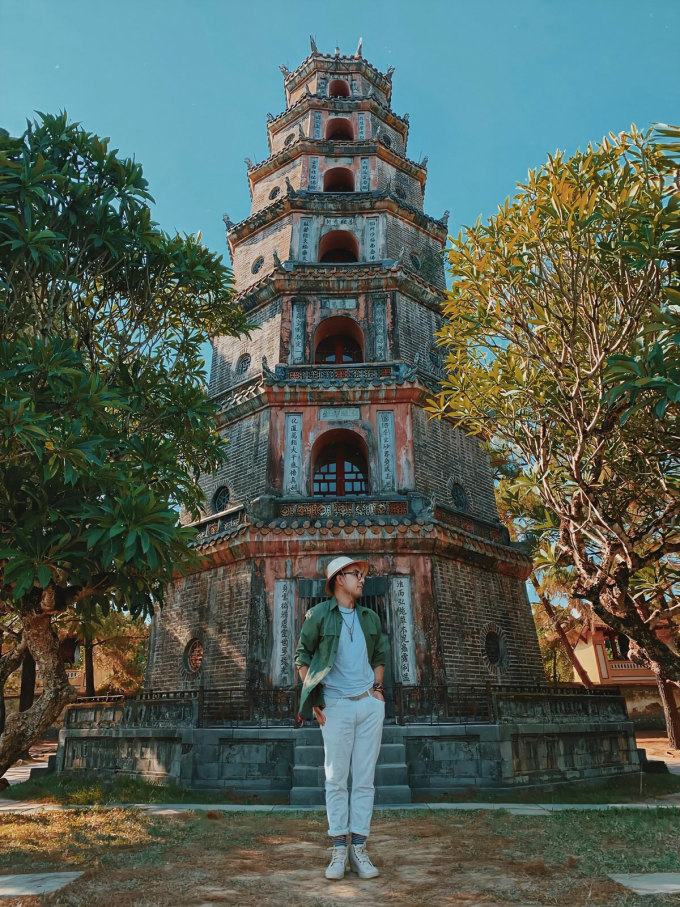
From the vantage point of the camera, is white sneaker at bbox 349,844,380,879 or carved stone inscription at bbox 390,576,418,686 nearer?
white sneaker at bbox 349,844,380,879

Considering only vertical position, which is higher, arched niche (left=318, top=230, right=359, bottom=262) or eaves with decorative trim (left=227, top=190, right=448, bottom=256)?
eaves with decorative trim (left=227, top=190, right=448, bottom=256)

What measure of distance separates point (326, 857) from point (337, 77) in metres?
25.2

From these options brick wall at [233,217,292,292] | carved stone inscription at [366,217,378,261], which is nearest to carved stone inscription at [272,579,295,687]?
brick wall at [233,217,292,292]

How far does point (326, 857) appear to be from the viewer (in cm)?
516

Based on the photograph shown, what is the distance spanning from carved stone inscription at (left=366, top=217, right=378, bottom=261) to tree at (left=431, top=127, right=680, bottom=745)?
23.7 ft

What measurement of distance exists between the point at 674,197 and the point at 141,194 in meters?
8.10

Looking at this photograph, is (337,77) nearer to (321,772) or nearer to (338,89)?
(338,89)

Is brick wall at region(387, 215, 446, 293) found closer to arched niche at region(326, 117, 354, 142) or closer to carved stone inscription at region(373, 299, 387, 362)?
carved stone inscription at region(373, 299, 387, 362)

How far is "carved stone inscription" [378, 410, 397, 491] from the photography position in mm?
14992

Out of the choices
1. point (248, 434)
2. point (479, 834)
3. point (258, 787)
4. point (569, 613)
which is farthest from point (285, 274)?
point (569, 613)

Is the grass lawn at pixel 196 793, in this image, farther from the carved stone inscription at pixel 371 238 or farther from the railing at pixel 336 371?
the carved stone inscription at pixel 371 238

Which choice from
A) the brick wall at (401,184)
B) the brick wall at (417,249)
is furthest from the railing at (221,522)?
the brick wall at (401,184)

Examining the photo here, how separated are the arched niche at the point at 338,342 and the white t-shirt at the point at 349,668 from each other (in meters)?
13.3

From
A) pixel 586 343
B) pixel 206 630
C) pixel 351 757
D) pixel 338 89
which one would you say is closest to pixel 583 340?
pixel 586 343
